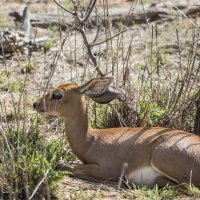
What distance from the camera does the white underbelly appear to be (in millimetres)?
6586

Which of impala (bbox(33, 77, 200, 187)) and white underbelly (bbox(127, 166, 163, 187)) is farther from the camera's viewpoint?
white underbelly (bbox(127, 166, 163, 187))

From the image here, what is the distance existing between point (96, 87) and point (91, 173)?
2.84 ft

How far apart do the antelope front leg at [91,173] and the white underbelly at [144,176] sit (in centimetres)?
26

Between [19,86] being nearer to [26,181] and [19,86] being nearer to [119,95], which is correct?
[119,95]

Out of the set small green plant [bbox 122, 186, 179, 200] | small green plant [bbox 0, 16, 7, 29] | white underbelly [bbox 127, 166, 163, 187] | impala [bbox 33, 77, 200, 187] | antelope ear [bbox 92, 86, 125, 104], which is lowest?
small green plant [bbox 122, 186, 179, 200]

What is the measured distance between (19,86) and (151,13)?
406 cm

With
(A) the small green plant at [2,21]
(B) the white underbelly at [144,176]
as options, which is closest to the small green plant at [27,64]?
(A) the small green plant at [2,21]

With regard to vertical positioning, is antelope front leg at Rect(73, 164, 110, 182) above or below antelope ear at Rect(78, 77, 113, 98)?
below

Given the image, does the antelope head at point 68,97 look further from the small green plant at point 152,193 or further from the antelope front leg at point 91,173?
the small green plant at point 152,193

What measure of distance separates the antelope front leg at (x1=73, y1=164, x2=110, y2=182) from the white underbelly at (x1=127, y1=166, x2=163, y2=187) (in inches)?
10.2

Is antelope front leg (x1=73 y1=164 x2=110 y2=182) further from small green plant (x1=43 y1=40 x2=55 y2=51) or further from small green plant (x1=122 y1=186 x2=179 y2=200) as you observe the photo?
small green plant (x1=43 y1=40 x2=55 y2=51)

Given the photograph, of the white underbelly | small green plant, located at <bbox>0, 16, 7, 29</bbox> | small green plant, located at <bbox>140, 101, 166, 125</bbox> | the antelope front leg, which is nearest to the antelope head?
the antelope front leg

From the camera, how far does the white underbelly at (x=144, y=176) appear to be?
6.59 metres

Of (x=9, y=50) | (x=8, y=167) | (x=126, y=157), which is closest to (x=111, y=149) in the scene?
(x=126, y=157)
